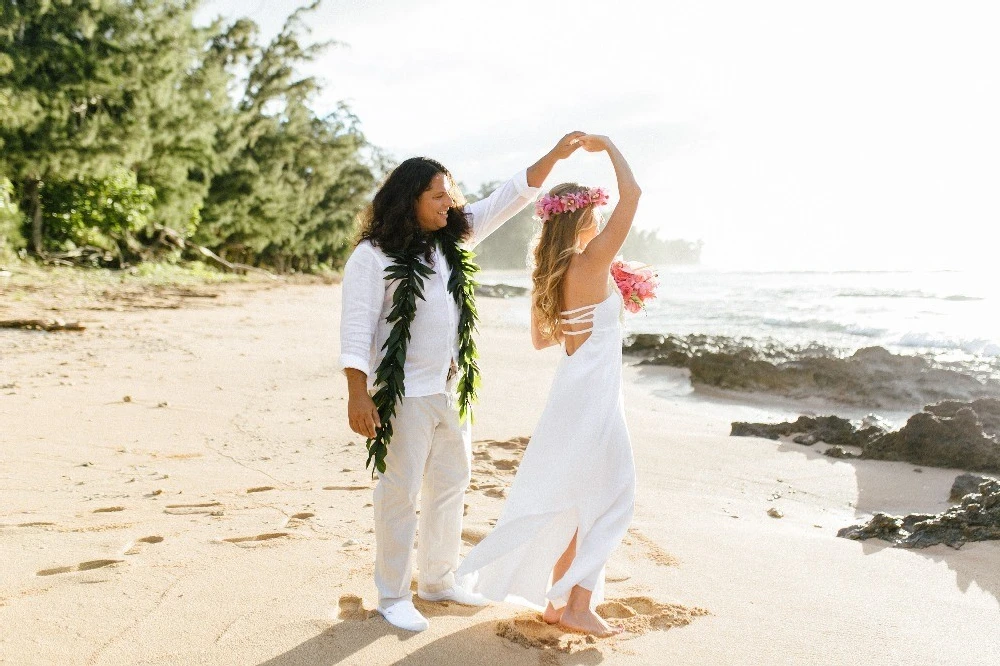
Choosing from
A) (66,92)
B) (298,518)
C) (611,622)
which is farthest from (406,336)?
(66,92)

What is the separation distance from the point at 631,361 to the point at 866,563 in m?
10.3

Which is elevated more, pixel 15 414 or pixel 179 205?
pixel 179 205

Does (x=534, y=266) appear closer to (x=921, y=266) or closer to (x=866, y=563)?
(x=866, y=563)

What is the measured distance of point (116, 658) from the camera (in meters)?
2.90

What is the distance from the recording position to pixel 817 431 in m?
7.93

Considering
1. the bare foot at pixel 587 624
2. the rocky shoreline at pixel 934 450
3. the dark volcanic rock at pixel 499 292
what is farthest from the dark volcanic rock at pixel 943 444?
the dark volcanic rock at pixel 499 292

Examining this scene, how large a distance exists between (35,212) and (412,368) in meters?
19.5

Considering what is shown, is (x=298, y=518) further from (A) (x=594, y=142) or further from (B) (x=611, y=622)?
(A) (x=594, y=142)

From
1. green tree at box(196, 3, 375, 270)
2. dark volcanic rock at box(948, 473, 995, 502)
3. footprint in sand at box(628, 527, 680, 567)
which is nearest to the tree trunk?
green tree at box(196, 3, 375, 270)

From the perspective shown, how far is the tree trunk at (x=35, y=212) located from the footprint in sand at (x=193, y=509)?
687 inches

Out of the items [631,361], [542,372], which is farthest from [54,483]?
[631,361]

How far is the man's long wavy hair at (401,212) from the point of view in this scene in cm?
356

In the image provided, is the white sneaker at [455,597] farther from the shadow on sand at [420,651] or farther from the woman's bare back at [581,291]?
the woman's bare back at [581,291]

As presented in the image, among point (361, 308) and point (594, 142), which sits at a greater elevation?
point (594, 142)
